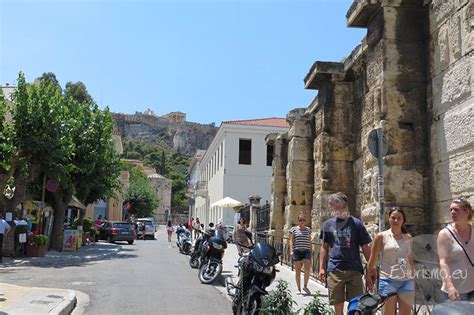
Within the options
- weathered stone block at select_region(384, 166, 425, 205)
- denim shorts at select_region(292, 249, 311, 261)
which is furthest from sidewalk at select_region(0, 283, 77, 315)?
weathered stone block at select_region(384, 166, 425, 205)

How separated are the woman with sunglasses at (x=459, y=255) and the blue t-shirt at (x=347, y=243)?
4.05ft

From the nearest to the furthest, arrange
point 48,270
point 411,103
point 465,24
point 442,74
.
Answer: point 465,24
point 442,74
point 411,103
point 48,270

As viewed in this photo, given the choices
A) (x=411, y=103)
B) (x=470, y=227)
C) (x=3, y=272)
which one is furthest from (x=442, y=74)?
(x=3, y=272)

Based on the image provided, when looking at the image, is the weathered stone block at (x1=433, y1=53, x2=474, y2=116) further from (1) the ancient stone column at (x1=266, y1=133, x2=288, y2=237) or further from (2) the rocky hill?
(2) the rocky hill

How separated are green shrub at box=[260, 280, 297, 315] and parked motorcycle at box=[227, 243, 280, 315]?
1.70ft

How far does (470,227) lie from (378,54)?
3497mm

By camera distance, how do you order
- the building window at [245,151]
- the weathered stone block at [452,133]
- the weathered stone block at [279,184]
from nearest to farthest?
the weathered stone block at [452,133] → the weathered stone block at [279,184] → the building window at [245,151]

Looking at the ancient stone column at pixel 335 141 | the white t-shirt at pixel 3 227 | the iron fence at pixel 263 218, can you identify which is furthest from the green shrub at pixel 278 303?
the white t-shirt at pixel 3 227

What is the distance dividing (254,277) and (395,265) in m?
2.11

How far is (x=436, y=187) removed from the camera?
682 centimetres

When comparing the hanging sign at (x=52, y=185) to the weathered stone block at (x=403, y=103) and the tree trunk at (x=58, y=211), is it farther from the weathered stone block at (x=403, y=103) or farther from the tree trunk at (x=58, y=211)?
the weathered stone block at (x=403, y=103)

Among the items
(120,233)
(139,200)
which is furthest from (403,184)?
(139,200)

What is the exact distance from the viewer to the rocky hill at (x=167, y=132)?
15962cm

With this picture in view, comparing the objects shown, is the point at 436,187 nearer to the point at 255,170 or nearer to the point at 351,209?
the point at 351,209
